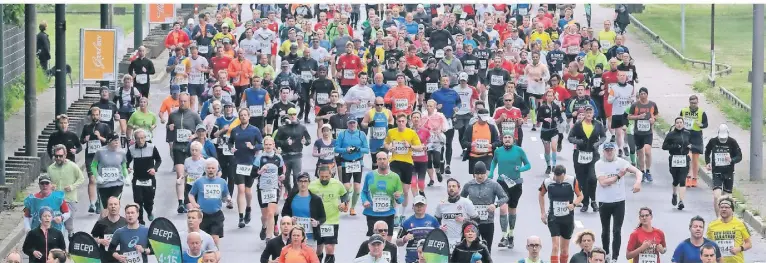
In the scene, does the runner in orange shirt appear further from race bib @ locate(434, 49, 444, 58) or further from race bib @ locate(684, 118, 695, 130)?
race bib @ locate(434, 49, 444, 58)

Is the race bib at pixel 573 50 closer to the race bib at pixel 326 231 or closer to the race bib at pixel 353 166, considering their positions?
the race bib at pixel 353 166

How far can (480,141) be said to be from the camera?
91.0 ft

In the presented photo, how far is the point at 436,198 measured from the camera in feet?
98.1

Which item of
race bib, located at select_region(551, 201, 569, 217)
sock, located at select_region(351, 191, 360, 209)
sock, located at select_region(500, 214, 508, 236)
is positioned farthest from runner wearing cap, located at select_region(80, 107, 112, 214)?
race bib, located at select_region(551, 201, 569, 217)

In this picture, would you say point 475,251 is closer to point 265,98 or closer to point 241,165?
point 241,165

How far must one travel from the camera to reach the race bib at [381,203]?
80.8 feet

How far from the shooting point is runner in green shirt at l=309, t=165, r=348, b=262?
23.9 metres

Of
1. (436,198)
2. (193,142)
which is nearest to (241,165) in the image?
(193,142)

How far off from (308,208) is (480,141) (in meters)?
4.57

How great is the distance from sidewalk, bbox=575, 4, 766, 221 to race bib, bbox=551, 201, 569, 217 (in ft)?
20.6

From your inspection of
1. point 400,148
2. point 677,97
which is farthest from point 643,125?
point 677,97

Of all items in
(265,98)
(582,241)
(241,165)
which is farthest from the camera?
(265,98)

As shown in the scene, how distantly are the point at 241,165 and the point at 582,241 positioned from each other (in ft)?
26.2

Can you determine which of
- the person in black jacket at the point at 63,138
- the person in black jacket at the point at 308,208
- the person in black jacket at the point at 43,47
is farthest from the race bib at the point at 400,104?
the person in black jacket at the point at 43,47
